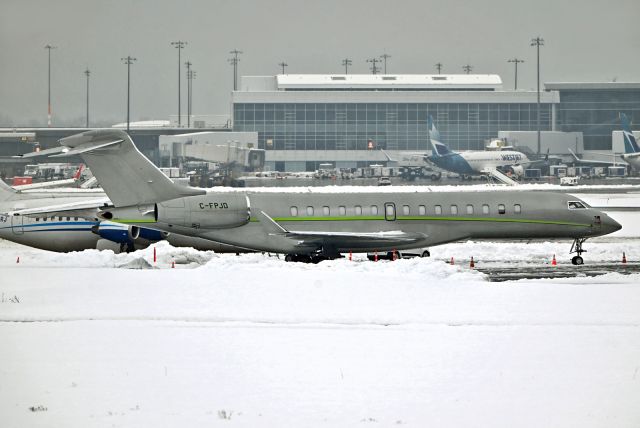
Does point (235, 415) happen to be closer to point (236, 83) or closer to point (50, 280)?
point (50, 280)

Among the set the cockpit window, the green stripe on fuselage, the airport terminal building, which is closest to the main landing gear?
the green stripe on fuselage

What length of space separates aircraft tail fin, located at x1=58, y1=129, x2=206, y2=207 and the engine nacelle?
2.58 ft

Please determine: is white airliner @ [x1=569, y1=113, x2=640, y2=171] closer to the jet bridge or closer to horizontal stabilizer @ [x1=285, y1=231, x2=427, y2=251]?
the jet bridge

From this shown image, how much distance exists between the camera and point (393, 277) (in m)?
25.5

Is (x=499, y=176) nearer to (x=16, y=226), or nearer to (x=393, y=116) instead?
(x=393, y=116)

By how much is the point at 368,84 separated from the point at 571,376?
407 feet

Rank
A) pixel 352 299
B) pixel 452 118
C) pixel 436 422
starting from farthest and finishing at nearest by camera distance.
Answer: pixel 452 118, pixel 352 299, pixel 436 422

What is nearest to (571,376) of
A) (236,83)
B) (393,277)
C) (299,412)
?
(299,412)

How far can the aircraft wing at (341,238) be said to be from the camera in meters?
33.5

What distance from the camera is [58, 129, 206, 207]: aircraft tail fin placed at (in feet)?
108

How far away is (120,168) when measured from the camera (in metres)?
33.2

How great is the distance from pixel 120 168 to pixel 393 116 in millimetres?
102939

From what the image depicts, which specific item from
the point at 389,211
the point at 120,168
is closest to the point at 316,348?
the point at 389,211

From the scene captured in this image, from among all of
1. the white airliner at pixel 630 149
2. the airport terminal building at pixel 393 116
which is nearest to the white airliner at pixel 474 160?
the white airliner at pixel 630 149
